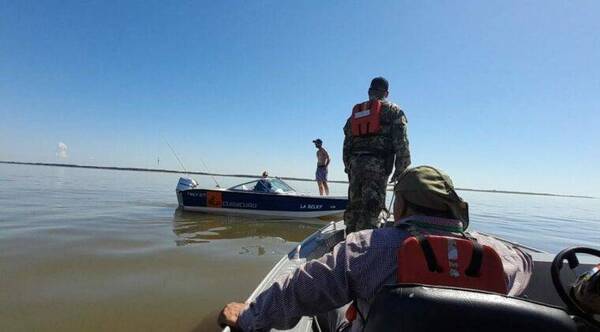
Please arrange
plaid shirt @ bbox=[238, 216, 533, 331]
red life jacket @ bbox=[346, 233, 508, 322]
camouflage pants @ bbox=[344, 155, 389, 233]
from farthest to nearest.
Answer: camouflage pants @ bbox=[344, 155, 389, 233] < plaid shirt @ bbox=[238, 216, 533, 331] < red life jacket @ bbox=[346, 233, 508, 322]

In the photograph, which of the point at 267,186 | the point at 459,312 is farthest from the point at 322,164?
the point at 459,312

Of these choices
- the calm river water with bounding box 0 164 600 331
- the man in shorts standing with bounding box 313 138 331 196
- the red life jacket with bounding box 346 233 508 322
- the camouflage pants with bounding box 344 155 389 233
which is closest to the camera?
the red life jacket with bounding box 346 233 508 322

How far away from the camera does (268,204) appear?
9.01 metres

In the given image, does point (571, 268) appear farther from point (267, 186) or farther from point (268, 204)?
point (267, 186)

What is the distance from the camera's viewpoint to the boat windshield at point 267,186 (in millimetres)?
9227

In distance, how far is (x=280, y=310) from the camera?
1.33 m

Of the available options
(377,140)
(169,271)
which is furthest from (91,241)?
(377,140)

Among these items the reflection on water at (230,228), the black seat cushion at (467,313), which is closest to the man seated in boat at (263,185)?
the reflection on water at (230,228)

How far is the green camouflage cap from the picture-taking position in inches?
51.8

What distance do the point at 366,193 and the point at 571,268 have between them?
2013 mm

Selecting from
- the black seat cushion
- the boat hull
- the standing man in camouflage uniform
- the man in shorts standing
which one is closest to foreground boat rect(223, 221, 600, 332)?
the black seat cushion

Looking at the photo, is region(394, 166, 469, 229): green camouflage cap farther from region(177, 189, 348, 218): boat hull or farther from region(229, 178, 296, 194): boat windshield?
region(229, 178, 296, 194): boat windshield

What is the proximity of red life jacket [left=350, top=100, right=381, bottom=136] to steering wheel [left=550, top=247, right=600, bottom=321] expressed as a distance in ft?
6.90

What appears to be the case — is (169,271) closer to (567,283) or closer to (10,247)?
(10,247)
